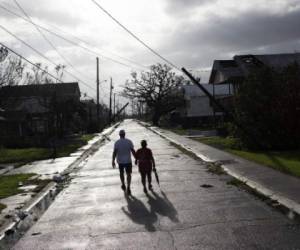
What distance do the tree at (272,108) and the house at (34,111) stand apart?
2131 centimetres

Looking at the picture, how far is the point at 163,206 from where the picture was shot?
36.0 ft

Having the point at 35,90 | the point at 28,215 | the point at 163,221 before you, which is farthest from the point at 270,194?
the point at 35,90

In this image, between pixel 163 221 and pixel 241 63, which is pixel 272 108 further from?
pixel 241 63

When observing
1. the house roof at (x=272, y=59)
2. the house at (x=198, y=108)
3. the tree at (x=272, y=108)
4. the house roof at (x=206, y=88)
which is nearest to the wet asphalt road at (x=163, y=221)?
the tree at (x=272, y=108)

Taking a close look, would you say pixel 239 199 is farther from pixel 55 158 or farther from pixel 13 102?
pixel 13 102

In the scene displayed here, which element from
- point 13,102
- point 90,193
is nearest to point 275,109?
point 90,193

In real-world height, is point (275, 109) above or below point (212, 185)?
above

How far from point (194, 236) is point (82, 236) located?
1848 mm

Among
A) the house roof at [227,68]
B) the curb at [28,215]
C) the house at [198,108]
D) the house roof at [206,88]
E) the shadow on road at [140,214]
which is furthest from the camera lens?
the house at [198,108]

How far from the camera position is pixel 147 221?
948cm

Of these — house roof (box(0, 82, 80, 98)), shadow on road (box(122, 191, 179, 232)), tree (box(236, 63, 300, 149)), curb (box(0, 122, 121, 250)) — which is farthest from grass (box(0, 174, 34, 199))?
house roof (box(0, 82, 80, 98))

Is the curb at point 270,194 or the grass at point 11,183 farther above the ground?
the curb at point 270,194

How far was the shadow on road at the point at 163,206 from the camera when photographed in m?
9.93

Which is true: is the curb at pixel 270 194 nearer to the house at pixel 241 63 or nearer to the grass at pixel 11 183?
the grass at pixel 11 183
